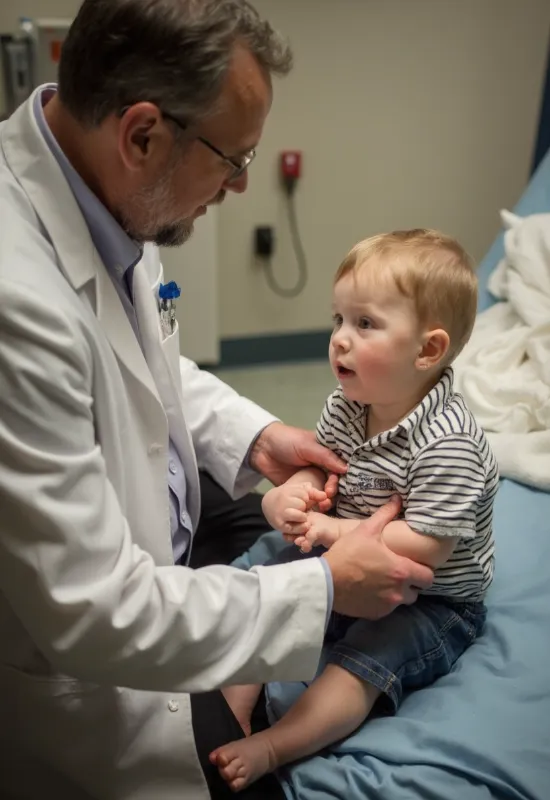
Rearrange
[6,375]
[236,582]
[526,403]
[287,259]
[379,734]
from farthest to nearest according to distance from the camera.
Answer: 1. [287,259]
2. [526,403]
3. [379,734]
4. [236,582]
5. [6,375]

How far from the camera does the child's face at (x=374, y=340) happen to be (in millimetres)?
1132

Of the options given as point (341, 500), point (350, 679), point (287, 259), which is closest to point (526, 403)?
point (341, 500)

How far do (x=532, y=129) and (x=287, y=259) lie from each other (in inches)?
42.7

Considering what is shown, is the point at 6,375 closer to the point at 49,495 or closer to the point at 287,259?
the point at 49,495

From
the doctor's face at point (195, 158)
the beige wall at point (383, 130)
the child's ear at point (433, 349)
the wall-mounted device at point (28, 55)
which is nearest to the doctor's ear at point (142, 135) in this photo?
the doctor's face at point (195, 158)

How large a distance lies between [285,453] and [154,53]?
2.20 ft

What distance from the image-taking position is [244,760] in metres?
1.03

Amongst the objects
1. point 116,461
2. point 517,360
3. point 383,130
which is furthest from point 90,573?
point 383,130

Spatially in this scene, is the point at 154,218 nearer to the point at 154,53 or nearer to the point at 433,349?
the point at 154,53

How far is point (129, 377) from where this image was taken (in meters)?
1.05

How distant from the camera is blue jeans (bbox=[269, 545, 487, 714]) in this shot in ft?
3.71

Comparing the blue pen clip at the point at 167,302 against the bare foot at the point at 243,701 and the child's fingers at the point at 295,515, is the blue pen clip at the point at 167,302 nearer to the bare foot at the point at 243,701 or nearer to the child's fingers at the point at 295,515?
the child's fingers at the point at 295,515

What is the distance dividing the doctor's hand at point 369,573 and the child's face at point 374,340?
0.19 meters

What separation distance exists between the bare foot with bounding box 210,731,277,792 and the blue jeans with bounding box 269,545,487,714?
0.16 meters
